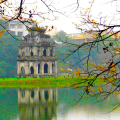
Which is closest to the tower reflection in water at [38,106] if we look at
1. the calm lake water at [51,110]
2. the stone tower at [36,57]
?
the calm lake water at [51,110]

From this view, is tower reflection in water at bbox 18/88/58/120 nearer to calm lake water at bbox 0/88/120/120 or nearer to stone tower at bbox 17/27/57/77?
calm lake water at bbox 0/88/120/120

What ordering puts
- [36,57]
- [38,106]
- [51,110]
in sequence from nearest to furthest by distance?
[51,110]
[38,106]
[36,57]

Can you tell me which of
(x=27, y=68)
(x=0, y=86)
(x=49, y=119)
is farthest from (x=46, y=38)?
(x=49, y=119)

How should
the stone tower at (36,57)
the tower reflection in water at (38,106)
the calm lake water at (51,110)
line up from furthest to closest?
the stone tower at (36,57) < the tower reflection in water at (38,106) < the calm lake water at (51,110)

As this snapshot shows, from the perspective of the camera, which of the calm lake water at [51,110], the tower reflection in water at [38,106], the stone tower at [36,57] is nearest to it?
the calm lake water at [51,110]

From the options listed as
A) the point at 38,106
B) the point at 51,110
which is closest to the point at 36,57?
the point at 38,106

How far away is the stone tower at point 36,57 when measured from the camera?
1676 inches

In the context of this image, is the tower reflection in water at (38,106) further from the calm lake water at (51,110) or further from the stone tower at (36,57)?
the stone tower at (36,57)

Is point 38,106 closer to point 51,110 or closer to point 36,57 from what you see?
point 51,110

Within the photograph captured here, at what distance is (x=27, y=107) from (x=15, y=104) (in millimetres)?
1968

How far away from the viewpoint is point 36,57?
4272cm

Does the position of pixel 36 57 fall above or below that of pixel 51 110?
above

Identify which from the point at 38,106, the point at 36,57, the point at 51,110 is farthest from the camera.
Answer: the point at 36,57

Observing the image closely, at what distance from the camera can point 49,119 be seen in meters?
17.3
